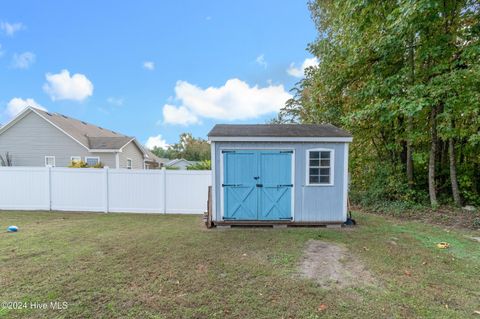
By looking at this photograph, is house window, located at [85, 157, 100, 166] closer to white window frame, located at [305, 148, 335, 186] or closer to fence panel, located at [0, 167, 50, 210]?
fence panel, located at [0, 167, 50, 210]

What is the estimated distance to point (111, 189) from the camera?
24.4 ft

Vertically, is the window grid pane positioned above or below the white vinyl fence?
above

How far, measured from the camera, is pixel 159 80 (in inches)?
673

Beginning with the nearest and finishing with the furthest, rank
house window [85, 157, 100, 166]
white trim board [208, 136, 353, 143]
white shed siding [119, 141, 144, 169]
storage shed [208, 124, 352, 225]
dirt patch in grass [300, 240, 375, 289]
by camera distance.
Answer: dirt patch in grass [300, 240, 375, 289], white trim board [208, 136, 353, 143], storage shed [208, 124, 352, 225], house window [85, 157, 100, 166], white shed siding [119, 141, 144, 169]

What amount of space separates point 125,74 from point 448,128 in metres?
17.6

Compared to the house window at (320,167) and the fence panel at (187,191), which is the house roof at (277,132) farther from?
the fence panel at (187,191)

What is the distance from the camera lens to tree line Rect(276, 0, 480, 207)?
6312 mm

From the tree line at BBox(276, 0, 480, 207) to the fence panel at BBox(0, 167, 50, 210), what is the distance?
10.4 m

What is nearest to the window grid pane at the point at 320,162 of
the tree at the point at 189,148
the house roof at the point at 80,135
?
the house roof at the point at 80,135

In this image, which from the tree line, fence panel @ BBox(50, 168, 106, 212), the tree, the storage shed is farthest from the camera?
the tree

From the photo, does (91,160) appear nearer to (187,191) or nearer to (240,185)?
(187,191)

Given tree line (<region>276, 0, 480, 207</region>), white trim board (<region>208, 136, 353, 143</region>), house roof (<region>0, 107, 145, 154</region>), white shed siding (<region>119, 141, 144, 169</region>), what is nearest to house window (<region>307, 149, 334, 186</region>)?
white trim board (<region>208, 136, 353, 143</region>)

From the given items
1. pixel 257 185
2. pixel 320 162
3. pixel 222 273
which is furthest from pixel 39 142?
pixel 320 162

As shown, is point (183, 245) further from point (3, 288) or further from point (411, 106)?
point (411, 106)
